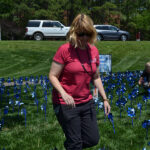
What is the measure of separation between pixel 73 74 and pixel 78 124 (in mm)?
543

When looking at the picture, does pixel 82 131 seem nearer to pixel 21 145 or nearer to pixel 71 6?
pixel 21 145

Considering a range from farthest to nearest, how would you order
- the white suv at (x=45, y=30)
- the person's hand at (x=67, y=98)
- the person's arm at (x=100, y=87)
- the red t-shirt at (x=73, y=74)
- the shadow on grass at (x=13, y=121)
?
the white suv at (x=45, y=30), the shadow on grass at (x=13, y=121), the person's arm at (x=100, y=87), the red t-shirt at (x=73, y=74), the person's hand at (x=67, y=98)

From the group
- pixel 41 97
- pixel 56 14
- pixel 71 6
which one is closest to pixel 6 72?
pixel 41 97

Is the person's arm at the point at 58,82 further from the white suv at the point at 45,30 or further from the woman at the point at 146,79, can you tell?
the white suv at the point at 45,30

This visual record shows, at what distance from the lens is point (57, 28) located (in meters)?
26.2

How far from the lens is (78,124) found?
3.11m

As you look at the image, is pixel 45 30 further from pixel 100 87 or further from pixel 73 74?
pixel 73 74

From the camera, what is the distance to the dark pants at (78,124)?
3.07 m

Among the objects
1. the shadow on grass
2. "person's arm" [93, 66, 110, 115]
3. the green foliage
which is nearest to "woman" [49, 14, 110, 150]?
"person's arm" [93, 66, 110, 115]

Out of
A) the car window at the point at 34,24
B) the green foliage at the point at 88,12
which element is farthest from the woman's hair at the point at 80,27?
the green foliage at the point at 88,12

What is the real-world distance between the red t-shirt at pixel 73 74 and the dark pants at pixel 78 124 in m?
0.09

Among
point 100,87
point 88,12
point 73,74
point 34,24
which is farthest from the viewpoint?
point 88,12

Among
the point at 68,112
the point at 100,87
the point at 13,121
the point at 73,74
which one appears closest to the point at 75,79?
the point at 73,74

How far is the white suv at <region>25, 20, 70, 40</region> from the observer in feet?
85.3
